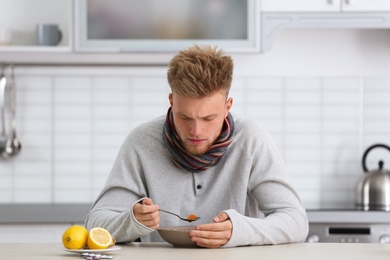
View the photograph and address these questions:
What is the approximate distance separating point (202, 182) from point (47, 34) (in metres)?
1.69

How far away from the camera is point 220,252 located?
7.43 ft

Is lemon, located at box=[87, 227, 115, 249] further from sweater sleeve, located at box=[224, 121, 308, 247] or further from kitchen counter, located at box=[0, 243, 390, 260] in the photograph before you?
sweater sleeve, located at box=[224, 121, 308, 247]

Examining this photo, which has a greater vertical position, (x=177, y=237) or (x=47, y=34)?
(x=47, y=34)

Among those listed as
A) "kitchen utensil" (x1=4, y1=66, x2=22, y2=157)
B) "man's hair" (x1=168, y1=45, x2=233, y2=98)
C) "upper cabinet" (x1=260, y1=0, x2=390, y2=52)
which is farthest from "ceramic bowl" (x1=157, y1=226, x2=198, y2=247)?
"kitchen utensil" (x1=4, y1=66, x2=22, y2=157)

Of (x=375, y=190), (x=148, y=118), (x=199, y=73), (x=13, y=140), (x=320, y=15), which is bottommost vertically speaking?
(x=375, y=190)

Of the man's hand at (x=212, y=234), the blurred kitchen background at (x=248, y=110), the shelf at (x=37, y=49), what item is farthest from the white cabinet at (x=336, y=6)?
the man's hand at (x=212, y=234)

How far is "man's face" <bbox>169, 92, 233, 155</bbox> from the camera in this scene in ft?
8.07

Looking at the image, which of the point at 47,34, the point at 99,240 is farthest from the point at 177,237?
the point at 47,34

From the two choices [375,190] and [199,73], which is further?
[375,190]

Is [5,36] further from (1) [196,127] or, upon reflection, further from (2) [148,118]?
(1) [196,127]

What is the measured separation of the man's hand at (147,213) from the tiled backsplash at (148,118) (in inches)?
77.6

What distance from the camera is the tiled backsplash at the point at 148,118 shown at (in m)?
4.30

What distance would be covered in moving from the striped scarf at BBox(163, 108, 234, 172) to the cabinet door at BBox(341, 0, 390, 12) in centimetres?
157

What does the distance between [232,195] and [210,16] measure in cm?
154
